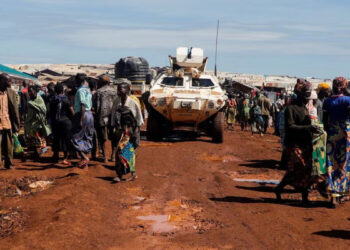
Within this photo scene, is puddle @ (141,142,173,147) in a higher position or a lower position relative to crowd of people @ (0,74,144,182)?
lower

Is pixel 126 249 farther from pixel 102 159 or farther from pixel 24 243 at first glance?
pixel 102 159

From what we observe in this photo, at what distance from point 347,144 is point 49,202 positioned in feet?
13.2

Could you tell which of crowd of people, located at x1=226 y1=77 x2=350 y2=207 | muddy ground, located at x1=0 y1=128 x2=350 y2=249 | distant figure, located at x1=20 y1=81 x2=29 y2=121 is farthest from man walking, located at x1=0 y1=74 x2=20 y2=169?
distant figure, located at x1=20 y1=81 x2=29 y2=121

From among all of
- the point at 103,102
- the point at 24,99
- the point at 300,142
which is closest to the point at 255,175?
the point at 300,142

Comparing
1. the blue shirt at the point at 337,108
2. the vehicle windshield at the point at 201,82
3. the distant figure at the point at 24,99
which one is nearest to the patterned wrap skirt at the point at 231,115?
the vehicle windshield at the point at 201,82

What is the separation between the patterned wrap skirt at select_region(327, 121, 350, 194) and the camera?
677 cm

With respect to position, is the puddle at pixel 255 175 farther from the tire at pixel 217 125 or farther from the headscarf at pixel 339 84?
the tire at pixel 217 125

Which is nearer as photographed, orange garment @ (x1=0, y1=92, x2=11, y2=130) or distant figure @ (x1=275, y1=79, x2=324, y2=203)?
distant figure @ (x1=275, y1=79, x2=324, y2=203)

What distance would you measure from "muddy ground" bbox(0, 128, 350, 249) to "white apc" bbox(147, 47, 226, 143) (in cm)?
368

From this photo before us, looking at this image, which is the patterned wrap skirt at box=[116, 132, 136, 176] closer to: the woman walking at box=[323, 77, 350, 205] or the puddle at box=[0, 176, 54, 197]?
the puddle at box=[0, 176, 54, 197]

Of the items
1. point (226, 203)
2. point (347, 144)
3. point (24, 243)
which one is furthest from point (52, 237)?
point (347, 144)

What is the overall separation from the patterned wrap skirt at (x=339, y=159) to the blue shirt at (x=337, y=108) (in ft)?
0.25

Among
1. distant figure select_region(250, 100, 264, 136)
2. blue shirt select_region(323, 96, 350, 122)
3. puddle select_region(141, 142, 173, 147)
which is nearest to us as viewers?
blue shirt select_region(323, 96, 350, 122)

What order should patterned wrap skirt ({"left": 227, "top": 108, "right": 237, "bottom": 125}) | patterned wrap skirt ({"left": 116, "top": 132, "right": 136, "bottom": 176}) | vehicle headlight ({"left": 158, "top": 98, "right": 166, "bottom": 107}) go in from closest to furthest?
patterned wrap skirt ({"left": 116, "top": 132, "right": 136, "bottom": 176}) < vehicle headlight ({"left": 158, "top": 98, "right": 166, "bottom": 107}) < patterned wrap skirt ({"left": 227, "top": 108, "right": 237, "bottom": 125})
